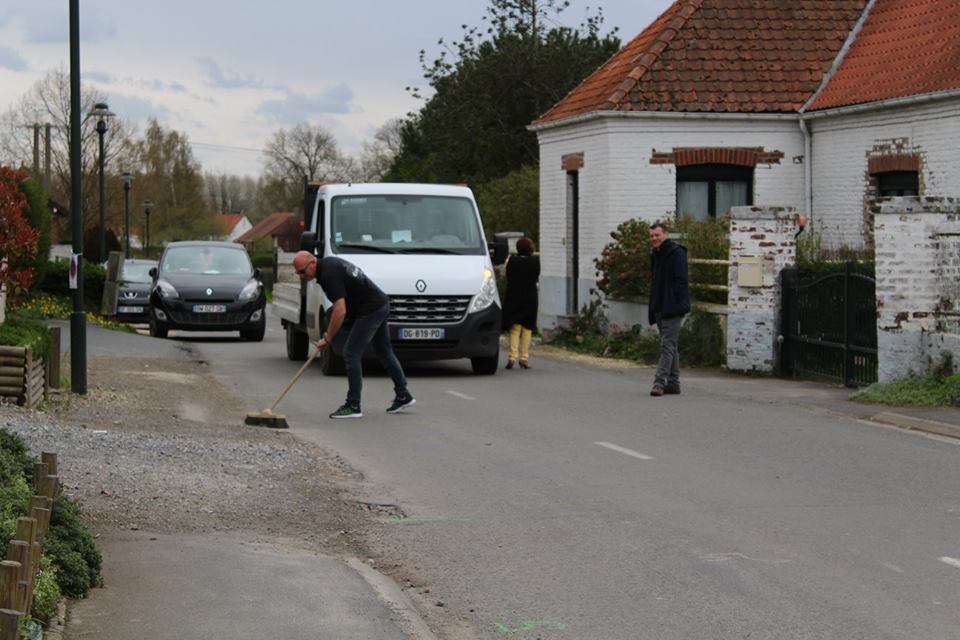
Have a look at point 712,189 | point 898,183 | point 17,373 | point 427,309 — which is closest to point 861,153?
point 898,183

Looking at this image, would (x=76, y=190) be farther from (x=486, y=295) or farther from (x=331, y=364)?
(x=486, y=295)

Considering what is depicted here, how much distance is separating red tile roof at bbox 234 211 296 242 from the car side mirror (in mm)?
112153

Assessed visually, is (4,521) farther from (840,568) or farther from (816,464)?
(816,464)

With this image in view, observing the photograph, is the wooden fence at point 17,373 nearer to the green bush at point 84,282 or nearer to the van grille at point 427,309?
the van grille at point 427,309

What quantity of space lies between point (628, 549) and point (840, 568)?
1.16 metres

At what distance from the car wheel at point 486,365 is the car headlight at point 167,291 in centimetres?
928

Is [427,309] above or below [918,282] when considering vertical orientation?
below

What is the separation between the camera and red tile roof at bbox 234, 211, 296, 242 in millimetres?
135250

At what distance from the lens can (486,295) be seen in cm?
1917

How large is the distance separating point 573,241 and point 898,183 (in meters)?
6.79

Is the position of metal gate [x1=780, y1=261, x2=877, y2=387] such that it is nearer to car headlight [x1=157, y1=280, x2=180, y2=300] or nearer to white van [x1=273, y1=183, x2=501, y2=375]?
white van [x1=273, y1=183, x2=501, y2=375]

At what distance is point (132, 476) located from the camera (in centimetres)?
982

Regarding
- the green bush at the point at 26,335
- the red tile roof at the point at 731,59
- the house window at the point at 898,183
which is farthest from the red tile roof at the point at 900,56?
the green bush at the point at 26,335

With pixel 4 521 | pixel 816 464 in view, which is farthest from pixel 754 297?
pixel 4 521
